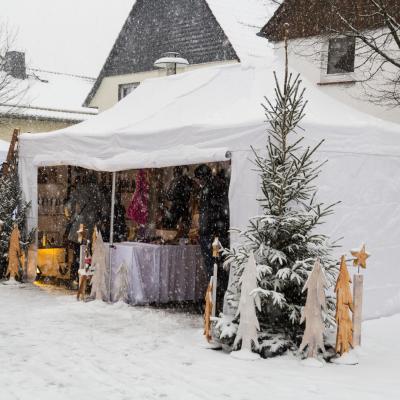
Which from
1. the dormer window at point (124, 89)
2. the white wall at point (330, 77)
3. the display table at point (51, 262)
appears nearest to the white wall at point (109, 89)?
the dormer window at point (124, 89)

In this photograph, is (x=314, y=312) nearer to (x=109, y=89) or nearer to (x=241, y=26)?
(x=241, y=26)

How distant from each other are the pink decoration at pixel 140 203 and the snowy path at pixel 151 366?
2.45 metres

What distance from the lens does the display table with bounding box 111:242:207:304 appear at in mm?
9086

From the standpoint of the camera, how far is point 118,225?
10773 mm

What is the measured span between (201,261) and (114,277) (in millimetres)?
1323

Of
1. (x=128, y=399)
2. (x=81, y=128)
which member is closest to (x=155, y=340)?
(x=128, y=399)

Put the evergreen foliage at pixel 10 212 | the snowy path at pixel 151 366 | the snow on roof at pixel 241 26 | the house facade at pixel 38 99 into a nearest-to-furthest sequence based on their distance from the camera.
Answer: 1. the snowy path at pixel 151 366
2. the evergreen foliage at pixel 10 212
3. the snow on roof at pixel 241 26
4. the house facade at pixel 38 99

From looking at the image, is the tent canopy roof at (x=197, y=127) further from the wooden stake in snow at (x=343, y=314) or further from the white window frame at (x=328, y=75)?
the white window frame at (x=328, y=75)

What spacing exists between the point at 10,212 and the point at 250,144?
5.22 m

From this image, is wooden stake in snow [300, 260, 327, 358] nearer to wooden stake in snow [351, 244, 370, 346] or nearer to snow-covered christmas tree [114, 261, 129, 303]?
wooden stake in snow [351, 244, 370, 346]

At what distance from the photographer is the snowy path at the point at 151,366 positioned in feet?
17.7

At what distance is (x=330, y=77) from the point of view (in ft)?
45.4

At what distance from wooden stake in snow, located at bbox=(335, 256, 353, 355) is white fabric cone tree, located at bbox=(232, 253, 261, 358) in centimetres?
82

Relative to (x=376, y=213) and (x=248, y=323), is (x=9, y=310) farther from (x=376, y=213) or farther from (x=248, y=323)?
(x=376, y=213)
